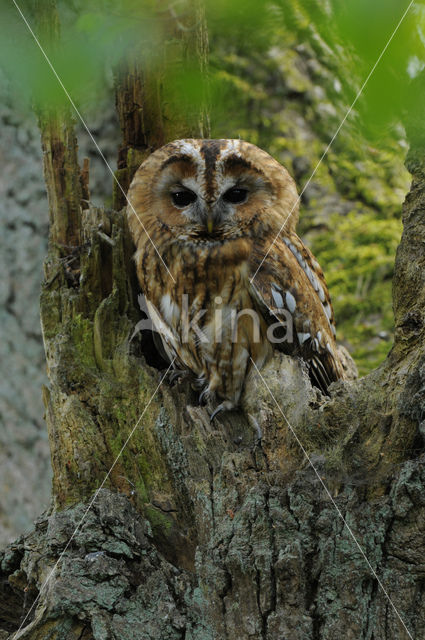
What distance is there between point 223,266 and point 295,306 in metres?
0.35

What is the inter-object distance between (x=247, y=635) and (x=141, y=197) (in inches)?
70.3

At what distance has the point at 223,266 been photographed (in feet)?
8.85

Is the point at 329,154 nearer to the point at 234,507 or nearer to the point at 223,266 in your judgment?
the point at 223,266

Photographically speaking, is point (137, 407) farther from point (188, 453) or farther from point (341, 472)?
point (341, 472)

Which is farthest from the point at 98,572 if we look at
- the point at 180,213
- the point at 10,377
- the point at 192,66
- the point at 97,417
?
the point at 10,377

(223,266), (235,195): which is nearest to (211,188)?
(235,195)

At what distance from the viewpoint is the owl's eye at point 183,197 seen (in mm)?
2703

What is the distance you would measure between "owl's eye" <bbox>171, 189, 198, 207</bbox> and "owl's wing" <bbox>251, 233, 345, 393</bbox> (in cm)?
36

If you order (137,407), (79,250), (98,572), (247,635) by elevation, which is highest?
(79,250)

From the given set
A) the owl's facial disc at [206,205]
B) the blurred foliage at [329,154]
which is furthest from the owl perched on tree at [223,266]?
the blurred foliage at [329,154]

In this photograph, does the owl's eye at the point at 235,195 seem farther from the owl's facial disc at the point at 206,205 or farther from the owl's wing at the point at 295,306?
the owl's wing at the point at 295,306

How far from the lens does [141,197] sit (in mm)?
2723

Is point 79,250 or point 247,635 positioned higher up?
point 79,250

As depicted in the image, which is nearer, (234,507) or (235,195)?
(234,507)
